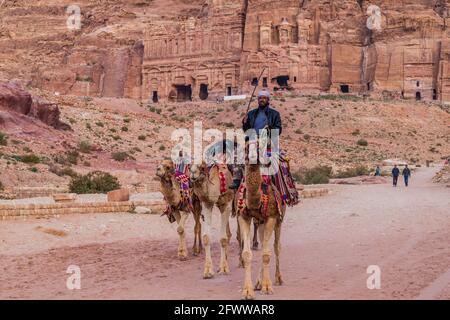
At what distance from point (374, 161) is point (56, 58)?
64.2 metres

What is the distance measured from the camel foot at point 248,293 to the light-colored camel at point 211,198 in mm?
1796

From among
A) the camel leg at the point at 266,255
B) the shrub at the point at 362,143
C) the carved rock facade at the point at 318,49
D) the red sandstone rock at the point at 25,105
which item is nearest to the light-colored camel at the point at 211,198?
the camel leg at the point at 266,255

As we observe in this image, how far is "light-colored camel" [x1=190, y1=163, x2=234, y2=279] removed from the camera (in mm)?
12211

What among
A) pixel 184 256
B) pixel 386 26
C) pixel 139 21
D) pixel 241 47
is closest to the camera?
pixel 184 256

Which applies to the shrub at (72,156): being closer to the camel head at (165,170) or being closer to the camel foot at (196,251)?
the camel foot at (196,251)

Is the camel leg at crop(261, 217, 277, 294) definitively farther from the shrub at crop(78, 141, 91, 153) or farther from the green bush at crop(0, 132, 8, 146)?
the shrub at crop(78, 141, 91, 153)

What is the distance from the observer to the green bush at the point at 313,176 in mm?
38347

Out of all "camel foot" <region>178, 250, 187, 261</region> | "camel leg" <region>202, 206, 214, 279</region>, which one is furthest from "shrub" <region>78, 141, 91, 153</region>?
"camel leg" <region>202, 206, 214, 279</region>

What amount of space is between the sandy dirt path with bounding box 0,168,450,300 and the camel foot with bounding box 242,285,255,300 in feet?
0.67
